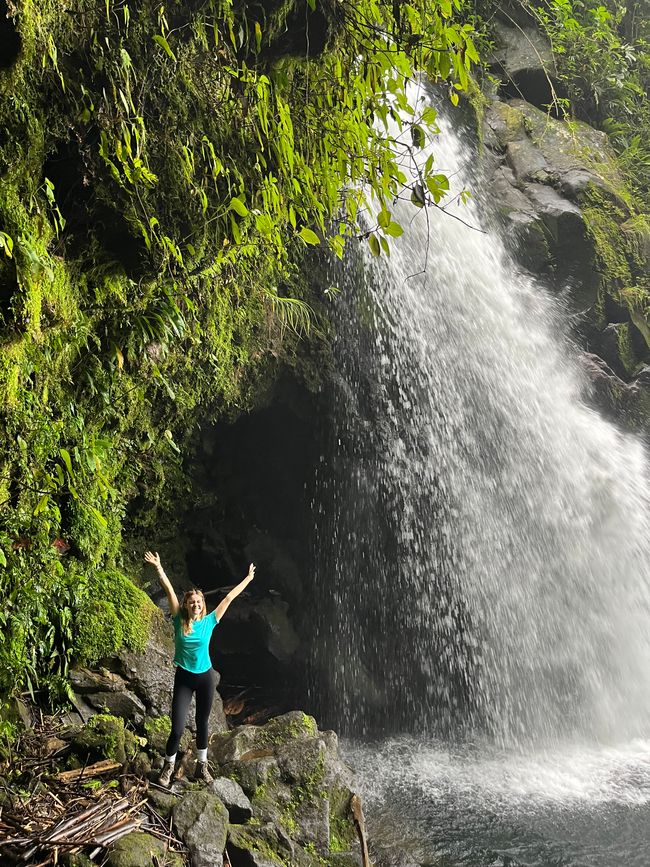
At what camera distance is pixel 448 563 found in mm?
7125

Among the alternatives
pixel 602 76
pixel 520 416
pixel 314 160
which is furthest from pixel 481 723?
pixel 602 76

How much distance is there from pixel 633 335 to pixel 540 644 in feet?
17.8

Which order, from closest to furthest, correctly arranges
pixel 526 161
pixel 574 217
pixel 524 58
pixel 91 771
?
1. pixel 91 771
2. pixel 574 217
3. pixel 526 161
4. pixel 524 58

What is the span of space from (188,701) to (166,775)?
1.17 feet

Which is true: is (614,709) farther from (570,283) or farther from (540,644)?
(570,283)

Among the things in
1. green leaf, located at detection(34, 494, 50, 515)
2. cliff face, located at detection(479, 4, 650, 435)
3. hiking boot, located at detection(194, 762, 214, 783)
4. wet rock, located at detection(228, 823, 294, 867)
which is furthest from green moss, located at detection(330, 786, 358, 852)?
cliff face, located at detection(479, 4, 650, 435)

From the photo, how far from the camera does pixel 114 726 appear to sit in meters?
3.46

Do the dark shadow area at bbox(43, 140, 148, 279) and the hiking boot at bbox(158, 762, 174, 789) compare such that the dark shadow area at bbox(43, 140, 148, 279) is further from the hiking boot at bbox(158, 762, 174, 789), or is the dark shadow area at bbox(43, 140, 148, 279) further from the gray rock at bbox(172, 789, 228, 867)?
the gray rock at bbox(172, 789, 228, 867)

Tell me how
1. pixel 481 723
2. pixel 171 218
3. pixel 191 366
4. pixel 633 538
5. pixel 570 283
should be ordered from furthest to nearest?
pixel 570 283 < pixel 633 538 < pixel 481 723 < pixel 191 366 < pixel 171 218

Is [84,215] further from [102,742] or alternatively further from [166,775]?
[166,775]

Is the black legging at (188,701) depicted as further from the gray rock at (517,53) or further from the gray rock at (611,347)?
the gray rock at (517,53)

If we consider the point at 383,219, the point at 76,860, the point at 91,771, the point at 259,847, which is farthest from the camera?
the point at 259,847

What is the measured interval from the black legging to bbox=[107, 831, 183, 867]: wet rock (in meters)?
0.55

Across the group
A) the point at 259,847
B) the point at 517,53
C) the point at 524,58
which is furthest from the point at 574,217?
the point at 259,847
